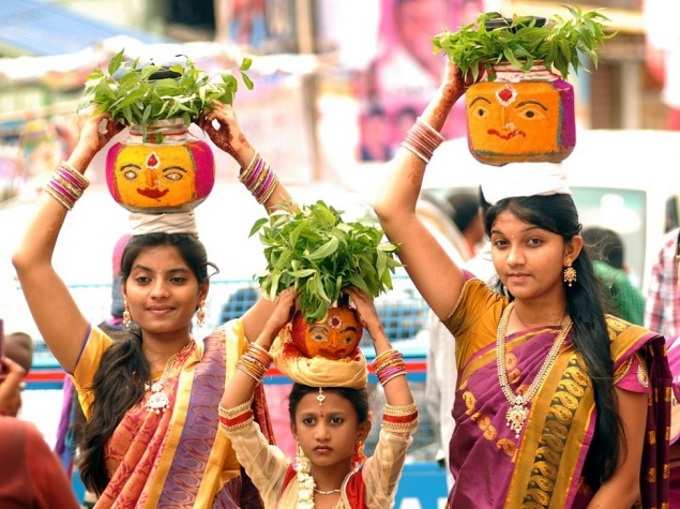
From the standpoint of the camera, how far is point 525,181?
224 inches

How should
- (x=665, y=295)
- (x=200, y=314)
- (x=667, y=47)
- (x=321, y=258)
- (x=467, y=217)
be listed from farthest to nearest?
(x=667, y=47), (x=467, y=217), (x=665, y=295), (x=200, y=314), (x=321, y=258)

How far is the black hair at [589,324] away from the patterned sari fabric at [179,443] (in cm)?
101

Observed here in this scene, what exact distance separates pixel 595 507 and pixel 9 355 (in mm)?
2573

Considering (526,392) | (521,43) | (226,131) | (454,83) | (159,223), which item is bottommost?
(526,392)

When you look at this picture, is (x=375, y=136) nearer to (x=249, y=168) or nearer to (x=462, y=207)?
(x=462, y=207)

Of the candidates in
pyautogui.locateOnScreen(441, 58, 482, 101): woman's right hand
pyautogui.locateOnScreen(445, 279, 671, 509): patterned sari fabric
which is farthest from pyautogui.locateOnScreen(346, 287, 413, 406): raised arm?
pyautogui.locateOnScreen(441, 58, 482, 101): woman's right hand

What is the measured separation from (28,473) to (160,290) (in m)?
1.54

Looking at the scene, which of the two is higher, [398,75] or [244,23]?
[244,23]

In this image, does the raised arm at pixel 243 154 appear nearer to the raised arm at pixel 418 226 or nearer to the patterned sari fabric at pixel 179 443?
the patterned sari fabric at pixel 179 443

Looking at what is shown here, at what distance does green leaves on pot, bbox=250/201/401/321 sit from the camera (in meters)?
5.60

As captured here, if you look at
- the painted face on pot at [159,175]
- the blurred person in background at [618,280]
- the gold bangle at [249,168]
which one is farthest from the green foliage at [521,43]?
the blurred person in background at [618,280]

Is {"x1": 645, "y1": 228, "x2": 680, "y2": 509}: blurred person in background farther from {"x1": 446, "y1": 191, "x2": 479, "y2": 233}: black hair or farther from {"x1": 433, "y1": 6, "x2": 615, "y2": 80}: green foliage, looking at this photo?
{"x1": 446, "y1": 191, "x2": 479, "y2": 233}: black hair

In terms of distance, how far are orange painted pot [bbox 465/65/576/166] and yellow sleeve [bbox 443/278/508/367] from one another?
1.41 ft

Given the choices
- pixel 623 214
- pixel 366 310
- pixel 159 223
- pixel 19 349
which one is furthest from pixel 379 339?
pixel 623 214
